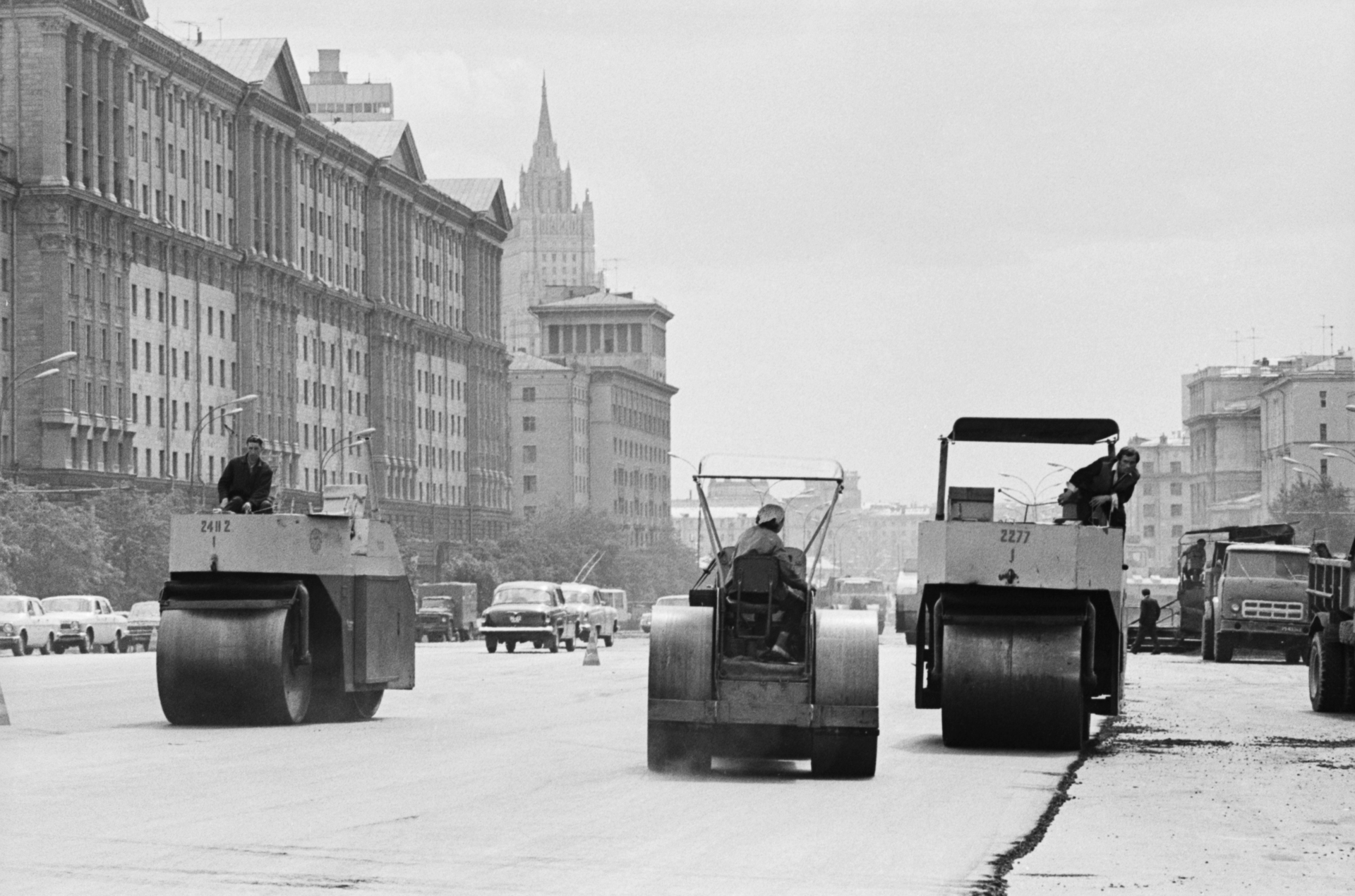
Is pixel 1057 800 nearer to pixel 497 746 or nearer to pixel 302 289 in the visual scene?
pixel 497 746

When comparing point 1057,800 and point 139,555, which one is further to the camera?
point 139,555

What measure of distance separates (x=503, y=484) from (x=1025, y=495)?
15108 cm

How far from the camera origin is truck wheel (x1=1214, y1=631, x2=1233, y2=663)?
52.7 m

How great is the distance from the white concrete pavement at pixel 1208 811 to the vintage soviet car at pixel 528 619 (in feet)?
112

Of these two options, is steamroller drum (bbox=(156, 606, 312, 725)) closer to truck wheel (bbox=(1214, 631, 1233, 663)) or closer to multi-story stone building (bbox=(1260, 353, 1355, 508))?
truck wheel (bbox=(1214, 631, 1233, 663))

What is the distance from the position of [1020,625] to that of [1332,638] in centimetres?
914

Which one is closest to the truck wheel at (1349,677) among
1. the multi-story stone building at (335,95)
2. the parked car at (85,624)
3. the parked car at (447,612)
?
the parked car at (85,624)

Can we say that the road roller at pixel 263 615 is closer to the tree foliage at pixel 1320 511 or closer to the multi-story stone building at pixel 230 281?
the multi-story stone building at pixel 230 281

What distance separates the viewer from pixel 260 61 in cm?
12675

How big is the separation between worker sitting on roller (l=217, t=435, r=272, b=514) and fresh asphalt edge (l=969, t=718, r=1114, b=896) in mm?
9162

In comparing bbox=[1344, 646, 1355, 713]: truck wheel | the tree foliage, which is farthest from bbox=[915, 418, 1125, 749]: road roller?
the tree foliage

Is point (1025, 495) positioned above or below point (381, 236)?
below

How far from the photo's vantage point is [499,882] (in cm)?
1273

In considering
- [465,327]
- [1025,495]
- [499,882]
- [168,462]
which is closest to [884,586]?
[168,462]
